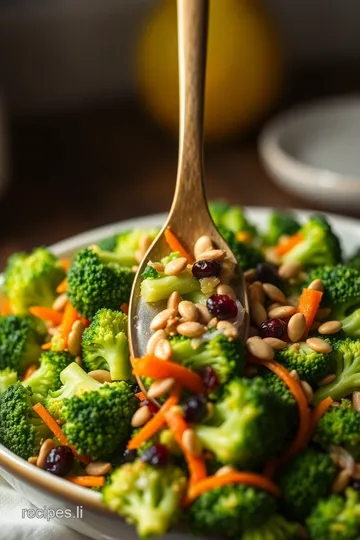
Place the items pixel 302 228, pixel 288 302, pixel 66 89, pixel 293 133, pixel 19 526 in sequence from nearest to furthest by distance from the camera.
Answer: pixel 19 526
pixel 288 302
pixel 302 228
pixel 293 133
pixel 66 89

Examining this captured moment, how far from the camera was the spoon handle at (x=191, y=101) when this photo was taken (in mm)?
2533

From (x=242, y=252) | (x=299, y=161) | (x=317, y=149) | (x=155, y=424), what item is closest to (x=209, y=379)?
(x=155, y=424)

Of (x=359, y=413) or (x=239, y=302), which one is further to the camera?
(x=239, y=302)

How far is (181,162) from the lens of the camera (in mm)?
2543

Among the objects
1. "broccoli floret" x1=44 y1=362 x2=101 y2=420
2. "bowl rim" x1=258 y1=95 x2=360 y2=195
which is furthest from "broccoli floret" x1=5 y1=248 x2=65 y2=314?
"bowl rim" x1=258 y1=95 x2=360 y2=195

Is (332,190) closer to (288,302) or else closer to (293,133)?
(293,133)

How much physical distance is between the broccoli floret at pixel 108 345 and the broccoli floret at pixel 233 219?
2.60 feet

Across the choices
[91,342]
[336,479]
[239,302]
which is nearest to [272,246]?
[239,302]

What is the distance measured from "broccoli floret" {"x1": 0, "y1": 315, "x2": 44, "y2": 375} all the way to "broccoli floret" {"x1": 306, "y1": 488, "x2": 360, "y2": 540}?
1.10 meters

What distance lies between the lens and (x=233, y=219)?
3.07m

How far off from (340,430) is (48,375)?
0.90 meters

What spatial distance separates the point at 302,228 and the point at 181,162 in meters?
0.68

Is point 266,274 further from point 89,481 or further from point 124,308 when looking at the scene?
point 89,481

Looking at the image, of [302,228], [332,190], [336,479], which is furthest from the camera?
[332,190]
